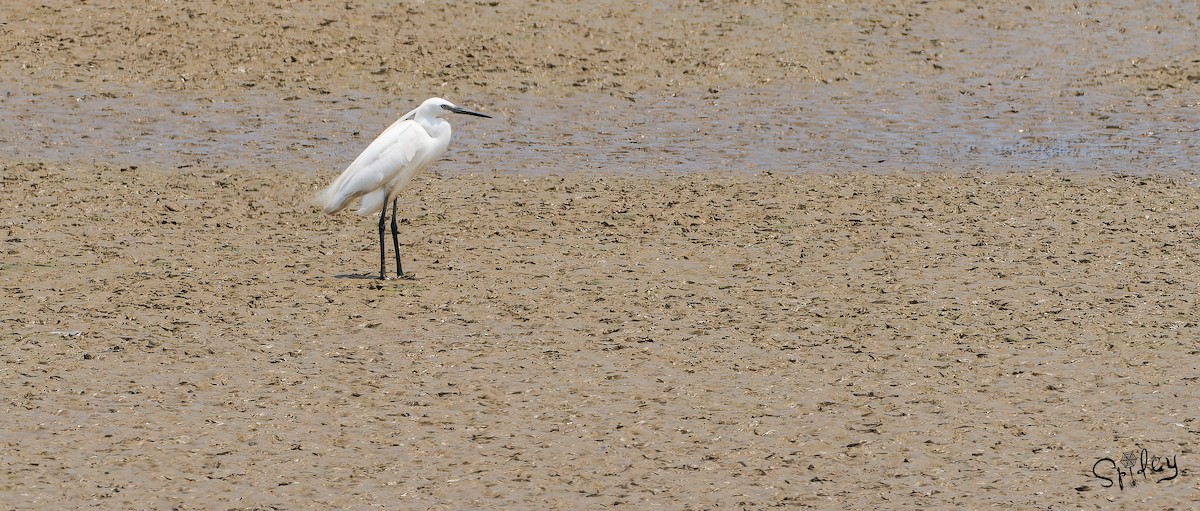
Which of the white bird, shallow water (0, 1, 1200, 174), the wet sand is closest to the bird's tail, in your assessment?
the white bird

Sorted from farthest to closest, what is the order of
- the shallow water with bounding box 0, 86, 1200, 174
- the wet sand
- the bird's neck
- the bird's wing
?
the shallow water with bounding box 0, 86, 1200, 174 → the bird's neck → the bird's wing → the wet sand

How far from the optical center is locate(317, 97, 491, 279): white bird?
783cm

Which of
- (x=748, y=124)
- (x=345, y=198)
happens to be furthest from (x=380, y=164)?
(x=748, y=124)

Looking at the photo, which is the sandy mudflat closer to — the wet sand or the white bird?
the wet sand

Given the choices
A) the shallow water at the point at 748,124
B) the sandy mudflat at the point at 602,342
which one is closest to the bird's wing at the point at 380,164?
the sandy mudflat at the point at 602,342

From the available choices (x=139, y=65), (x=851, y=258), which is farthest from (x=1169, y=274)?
(x=139, y=65)

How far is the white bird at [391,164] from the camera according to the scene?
7.83 meters

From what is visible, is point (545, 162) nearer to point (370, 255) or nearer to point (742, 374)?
point (370, 255)

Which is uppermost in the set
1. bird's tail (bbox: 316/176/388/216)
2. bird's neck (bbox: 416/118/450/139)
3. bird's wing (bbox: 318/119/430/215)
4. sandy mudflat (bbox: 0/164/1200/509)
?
bird's neck (bbox: 416/118/450/139)

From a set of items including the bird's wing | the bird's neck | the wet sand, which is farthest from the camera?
the bird's neck

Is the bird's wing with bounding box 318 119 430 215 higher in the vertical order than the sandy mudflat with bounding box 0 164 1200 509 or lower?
higher

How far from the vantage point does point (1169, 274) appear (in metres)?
7.77

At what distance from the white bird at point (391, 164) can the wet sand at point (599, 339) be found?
34cm

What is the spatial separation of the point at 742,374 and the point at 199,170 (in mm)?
5172
